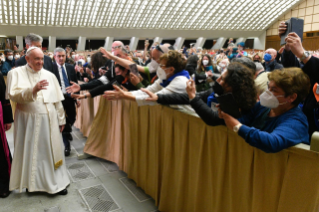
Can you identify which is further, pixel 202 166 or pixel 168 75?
pixel 168 75

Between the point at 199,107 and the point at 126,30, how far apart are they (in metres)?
29.0

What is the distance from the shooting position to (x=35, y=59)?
2.44 m

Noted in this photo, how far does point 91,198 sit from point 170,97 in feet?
5.29

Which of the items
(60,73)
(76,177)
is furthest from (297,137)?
(60,73)

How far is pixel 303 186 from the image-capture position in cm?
113

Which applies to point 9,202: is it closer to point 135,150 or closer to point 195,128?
point 135,150

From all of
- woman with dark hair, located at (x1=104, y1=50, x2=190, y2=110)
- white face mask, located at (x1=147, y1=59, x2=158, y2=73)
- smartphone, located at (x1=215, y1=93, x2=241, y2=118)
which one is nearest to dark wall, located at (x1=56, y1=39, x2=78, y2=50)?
white face mask, located at (x1=147, y1=59, x2=158, y2=73)

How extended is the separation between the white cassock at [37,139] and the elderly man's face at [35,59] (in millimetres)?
70

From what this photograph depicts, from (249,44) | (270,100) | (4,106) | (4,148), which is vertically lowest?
(4,148)

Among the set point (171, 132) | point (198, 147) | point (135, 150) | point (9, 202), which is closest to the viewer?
point (198, 147)

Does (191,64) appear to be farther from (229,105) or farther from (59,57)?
(59,57)

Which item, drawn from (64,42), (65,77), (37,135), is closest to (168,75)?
(37,135)

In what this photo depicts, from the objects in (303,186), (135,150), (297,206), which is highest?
(303,186)

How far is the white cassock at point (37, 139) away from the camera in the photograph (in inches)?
99.3
